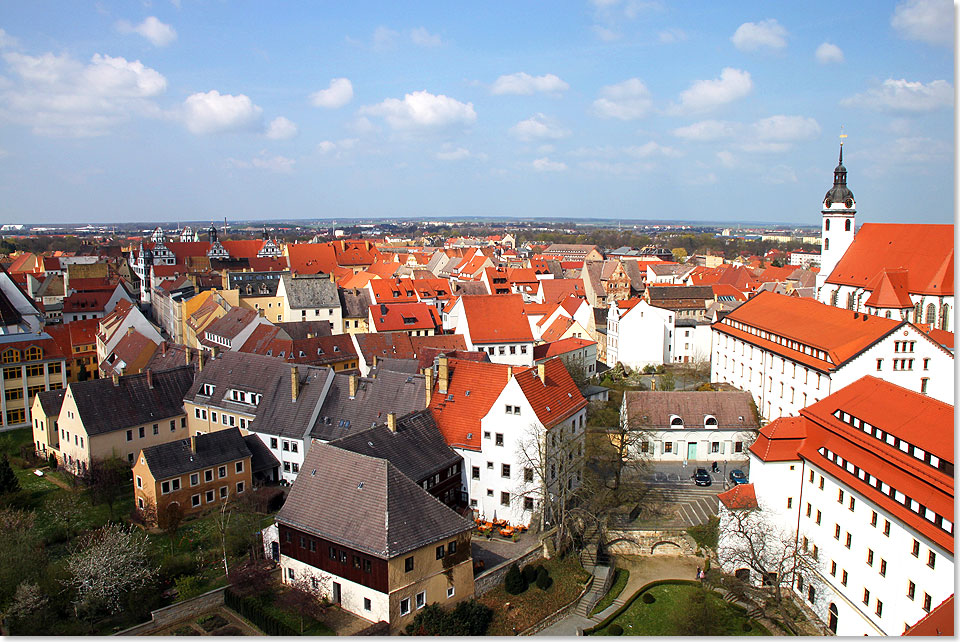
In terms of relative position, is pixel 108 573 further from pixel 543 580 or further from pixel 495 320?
pixel 495 320

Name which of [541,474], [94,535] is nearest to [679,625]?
[541,474]

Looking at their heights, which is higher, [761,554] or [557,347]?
[557,347]

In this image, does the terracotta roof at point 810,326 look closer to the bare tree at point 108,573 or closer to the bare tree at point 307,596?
the bare tree at point 307,596

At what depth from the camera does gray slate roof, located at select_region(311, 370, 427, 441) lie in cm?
3741

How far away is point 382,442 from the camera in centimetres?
3200

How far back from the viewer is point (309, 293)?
70.1 metres

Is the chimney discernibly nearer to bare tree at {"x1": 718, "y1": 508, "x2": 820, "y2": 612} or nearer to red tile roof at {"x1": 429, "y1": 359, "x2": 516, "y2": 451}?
red tile roof at {"x1": 429, "y1": 359, "x2": 516, "y2": 451}

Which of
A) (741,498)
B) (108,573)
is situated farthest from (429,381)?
(108,573)

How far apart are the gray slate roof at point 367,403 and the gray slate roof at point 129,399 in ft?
39.6

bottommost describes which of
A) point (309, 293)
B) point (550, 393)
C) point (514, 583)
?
point (514, 583)

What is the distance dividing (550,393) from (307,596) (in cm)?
1539

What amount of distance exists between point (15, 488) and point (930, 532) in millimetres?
41671

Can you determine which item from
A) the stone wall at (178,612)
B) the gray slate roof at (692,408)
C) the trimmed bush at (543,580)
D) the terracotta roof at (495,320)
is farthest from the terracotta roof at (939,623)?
the terracotta roof at (495,320)

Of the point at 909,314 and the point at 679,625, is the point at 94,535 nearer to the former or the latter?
the point at 679,625
